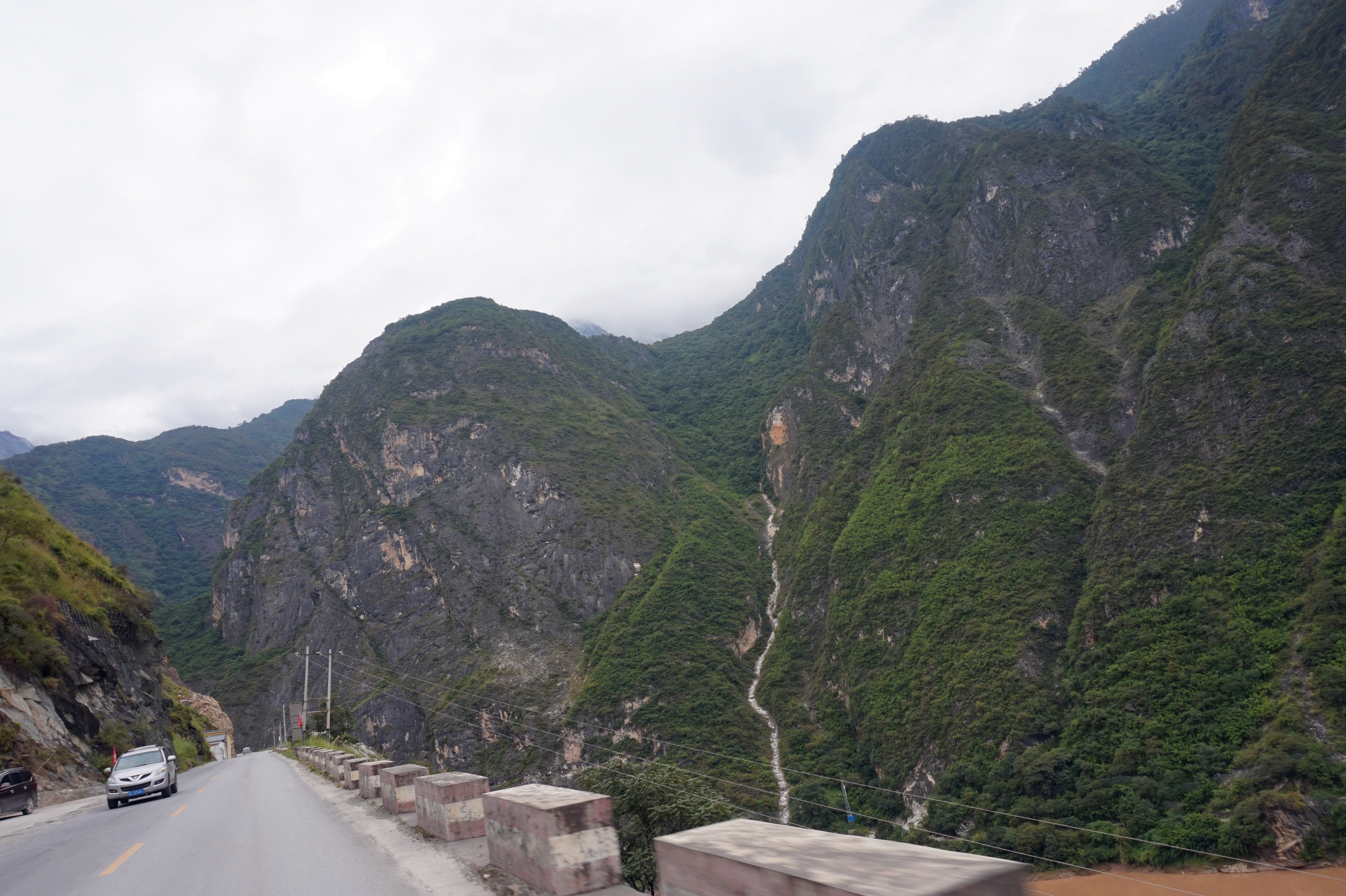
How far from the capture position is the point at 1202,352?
70.8 m

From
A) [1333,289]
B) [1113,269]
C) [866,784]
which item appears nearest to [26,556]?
[866,784]

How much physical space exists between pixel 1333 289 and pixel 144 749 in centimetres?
9669

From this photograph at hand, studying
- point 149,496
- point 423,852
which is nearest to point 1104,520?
point 423,852

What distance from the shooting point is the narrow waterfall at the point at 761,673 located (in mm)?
63488

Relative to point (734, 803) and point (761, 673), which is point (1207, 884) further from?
point (761, 673)

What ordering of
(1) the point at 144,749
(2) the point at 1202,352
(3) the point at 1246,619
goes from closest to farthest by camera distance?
1. (1) the point at 144,749
2. (3) the point at 1246,619
3. (2) the point at 1202,352

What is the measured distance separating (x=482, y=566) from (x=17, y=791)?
8819cm

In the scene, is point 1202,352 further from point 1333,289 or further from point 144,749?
point 144,749

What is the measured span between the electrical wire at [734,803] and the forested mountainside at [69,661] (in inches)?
782

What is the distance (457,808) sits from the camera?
7.70m

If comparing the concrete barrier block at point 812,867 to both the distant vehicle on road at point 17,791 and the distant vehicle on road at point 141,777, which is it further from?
the distant vehicle on road at point 17,791

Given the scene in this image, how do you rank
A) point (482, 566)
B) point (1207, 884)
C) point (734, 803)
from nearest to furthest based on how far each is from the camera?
point (1207, 884) < point (734, 803) < point (482, 566)

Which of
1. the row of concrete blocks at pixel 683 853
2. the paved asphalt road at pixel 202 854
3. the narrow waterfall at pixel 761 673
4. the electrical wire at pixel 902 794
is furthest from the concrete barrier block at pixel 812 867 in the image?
the narrow waterfall at pixel 761 673

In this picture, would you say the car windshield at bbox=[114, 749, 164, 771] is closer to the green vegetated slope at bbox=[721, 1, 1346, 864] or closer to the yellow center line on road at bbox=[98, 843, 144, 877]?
the yellow center line on road at bbox=[98, 843, 144, 877]
